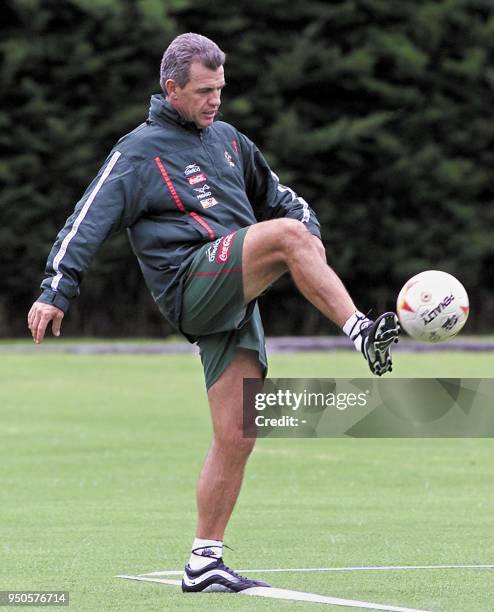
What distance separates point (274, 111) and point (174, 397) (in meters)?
18.9

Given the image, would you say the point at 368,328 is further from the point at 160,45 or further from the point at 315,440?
the point at 160,45

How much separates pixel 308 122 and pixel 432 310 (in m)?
31.1

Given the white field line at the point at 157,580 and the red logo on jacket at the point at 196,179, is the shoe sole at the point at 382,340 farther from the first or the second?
the white field line at the point at 157,580

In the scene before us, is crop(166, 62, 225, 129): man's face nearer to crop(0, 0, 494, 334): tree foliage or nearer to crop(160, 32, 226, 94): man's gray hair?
crop(160, 32, 226, 94): man's gray hair

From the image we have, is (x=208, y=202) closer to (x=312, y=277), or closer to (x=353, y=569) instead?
(x=312, y=277)

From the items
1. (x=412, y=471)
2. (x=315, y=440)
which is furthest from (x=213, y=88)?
(x=315, y=440)

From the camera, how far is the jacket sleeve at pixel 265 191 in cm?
724

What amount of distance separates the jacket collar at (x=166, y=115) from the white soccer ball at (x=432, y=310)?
1.28m

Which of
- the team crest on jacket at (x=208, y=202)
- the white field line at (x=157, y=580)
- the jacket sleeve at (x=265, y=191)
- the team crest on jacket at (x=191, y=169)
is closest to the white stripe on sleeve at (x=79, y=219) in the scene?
the team crest on jacket at (x=191, y=169)

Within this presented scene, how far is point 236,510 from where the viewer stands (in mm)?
9477

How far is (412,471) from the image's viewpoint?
11.6m

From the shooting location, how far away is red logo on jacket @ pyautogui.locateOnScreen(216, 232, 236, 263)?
6479 mm

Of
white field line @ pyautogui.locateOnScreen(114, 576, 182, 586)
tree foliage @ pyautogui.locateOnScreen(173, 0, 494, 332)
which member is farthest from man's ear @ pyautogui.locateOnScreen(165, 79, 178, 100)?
tree foliage @ pyautogui.locateOnScreen(173, 0, 494, 332)

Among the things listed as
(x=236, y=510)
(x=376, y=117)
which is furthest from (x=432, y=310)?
(x=376, y=117)
